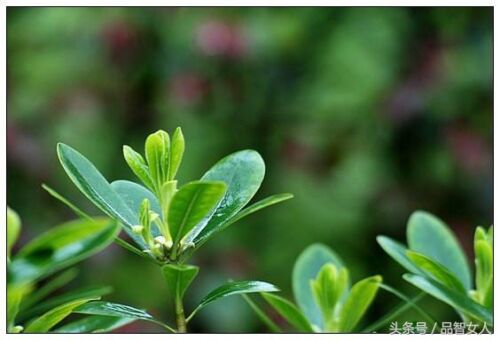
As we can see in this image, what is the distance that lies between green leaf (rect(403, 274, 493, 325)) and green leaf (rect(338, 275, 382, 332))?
22 millimetres

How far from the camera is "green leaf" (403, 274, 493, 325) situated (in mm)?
400

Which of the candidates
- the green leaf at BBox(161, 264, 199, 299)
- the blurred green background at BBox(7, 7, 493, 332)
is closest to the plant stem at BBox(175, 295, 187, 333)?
the green leaf at BBox(161, 264, 199, 299)

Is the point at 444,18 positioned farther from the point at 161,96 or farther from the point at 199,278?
the point at 199,278

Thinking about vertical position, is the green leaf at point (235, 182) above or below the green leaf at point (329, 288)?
above

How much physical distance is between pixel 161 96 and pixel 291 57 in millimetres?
293

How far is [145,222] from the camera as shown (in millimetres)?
387

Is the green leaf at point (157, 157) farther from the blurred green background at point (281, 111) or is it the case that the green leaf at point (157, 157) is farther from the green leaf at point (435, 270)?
the blurred green background at point (281, 111)

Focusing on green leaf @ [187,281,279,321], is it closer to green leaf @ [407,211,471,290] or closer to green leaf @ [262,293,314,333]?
green leaf @ [262,293,314,333]

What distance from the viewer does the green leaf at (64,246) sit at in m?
0.28

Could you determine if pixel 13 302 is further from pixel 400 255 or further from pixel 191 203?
pixel 400 255

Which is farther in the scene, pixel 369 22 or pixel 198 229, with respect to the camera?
pixel 369 22

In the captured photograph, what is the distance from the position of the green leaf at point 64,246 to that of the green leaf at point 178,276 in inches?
3.0

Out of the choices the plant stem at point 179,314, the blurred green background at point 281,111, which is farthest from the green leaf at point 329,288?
the blurred green background at point 281,111
